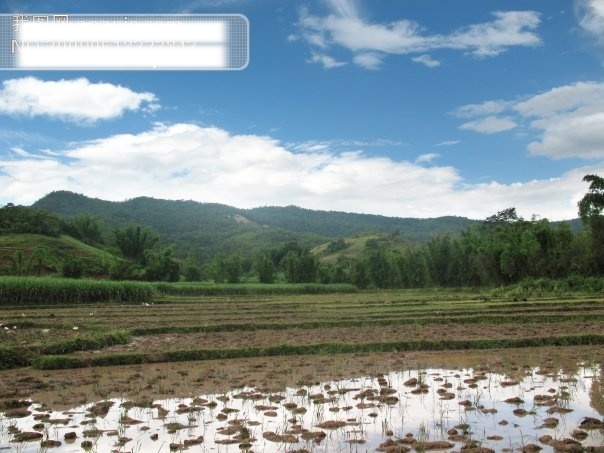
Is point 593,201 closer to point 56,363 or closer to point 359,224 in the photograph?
point 56,363

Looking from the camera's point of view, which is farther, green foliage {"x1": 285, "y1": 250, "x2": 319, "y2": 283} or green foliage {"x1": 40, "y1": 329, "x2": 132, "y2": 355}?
green foliage {"x1": 285, "y1": 250, "x2": 319, "y2": 283}

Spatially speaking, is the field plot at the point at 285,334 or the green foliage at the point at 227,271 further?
the green foliage at the point at 227,271

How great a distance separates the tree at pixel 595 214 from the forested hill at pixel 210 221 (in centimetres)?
9067

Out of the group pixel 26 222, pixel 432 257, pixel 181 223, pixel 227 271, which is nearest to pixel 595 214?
pixel 432 257

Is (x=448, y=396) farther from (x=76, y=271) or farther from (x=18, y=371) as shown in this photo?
(x=76, y=271)

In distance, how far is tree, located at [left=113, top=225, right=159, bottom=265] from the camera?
256 feet

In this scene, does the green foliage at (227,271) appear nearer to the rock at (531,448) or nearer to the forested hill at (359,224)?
the rock at (531,448)

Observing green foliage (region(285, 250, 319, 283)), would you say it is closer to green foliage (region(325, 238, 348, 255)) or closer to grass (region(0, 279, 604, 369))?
green foliage (region(325, 238, 348, 255))

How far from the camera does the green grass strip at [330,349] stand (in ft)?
51.0

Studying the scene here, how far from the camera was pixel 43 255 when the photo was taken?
6338 centimetres

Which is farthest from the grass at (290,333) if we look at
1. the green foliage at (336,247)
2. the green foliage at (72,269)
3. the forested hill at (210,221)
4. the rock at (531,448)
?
the forested hill at (210,221)

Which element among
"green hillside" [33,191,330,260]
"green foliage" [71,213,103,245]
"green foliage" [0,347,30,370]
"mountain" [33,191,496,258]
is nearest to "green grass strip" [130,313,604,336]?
"green foliage" [0,347,30,370]

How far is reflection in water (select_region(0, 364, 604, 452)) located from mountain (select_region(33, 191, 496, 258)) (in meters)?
109

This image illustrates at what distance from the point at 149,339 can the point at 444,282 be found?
193ft
